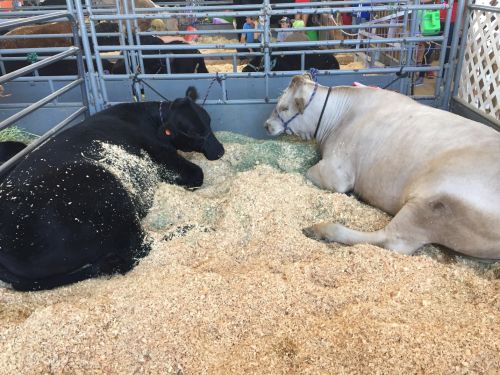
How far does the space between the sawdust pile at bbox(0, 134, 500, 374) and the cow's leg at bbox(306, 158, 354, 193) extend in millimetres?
558

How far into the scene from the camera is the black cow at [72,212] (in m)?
2.35

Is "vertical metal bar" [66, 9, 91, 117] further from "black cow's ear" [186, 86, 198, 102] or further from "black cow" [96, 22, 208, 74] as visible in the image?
"black cow" [96, 22, 208, 74]

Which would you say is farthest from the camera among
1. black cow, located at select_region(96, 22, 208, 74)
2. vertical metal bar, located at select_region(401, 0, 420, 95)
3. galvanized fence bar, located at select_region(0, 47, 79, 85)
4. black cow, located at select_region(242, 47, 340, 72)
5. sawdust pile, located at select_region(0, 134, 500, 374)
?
black cow, located at select_region(96, 22, 208, 74)

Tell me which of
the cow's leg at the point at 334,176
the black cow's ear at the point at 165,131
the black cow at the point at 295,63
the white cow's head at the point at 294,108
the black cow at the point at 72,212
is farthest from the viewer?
the black cow at the point at 295,63

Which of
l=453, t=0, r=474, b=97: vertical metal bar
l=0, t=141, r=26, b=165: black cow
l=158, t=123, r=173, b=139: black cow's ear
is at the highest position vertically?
l=453, t=0, r=474, b=97: vertical metal bar

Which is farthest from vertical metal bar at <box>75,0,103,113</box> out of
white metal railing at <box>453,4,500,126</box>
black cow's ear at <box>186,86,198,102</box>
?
white metal railing at <box>453,4,500,126</box>

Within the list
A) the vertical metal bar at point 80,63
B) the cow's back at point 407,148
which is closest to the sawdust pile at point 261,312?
the cow's back at point 407,148

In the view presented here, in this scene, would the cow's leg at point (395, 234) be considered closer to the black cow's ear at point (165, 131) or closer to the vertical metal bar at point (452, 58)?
the black cow's ear at point (165, 131)

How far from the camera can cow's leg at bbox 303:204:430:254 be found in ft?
8.63

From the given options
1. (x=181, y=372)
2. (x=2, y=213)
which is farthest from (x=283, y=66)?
(x=181, y=372)

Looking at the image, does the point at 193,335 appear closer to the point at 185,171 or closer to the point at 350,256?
the point at 350,256

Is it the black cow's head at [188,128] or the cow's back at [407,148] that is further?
the black cow's head at [188,128]

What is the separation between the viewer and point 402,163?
3000 millimetres

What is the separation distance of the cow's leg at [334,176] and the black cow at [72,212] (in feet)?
4.27
